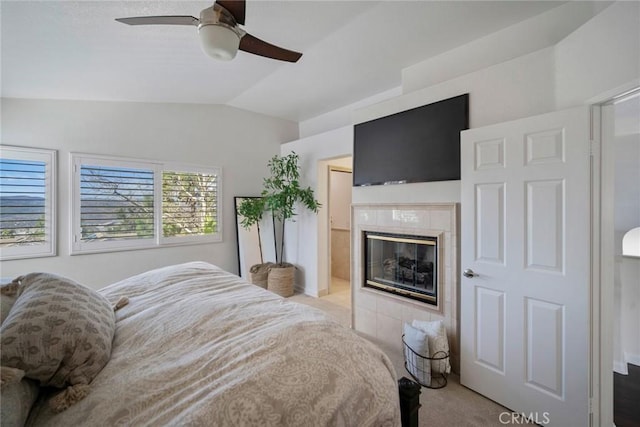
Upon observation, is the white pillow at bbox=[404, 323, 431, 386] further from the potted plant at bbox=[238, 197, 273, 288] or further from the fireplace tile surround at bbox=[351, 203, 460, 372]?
the potted plant at bbox=[238, 197, 273, 288]

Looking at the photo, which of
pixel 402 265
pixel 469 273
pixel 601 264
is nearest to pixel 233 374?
pixel 469 273

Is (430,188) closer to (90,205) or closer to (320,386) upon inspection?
(320,386)

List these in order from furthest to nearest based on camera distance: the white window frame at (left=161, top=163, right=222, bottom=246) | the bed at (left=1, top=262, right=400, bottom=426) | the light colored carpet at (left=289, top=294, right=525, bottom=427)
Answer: the white window frame at (left=161, top=163, right=222, bottom=246), the light colored carpet at (left=289, top=294, right=525, bottom=427), the bed at (left=1, top=262, right=400, bottom=426)

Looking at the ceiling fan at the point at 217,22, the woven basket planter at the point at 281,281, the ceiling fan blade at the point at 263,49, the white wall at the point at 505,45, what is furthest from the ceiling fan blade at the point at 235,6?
the woven basket planter at the point at 281,281

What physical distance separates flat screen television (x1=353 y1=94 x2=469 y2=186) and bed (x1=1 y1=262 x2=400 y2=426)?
5.76 ft

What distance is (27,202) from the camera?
2863 mm

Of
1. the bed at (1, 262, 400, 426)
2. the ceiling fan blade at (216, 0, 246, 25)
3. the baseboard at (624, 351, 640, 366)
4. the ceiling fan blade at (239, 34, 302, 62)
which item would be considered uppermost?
the ceiling fan blade at (239, 34, 302, 62)

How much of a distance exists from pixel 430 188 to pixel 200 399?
232 centimetres

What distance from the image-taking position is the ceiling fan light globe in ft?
4.80

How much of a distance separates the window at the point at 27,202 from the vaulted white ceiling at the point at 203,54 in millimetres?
652

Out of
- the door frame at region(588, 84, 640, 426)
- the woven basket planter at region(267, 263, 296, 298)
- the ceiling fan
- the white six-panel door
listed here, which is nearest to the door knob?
the white six-panel door

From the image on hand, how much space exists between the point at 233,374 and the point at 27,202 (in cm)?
344

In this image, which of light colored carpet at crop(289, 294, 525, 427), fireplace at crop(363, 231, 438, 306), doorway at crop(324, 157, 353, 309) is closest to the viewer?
light colored carpet at crop(289, 294, 525, 427)

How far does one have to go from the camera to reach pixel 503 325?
1928 mm
